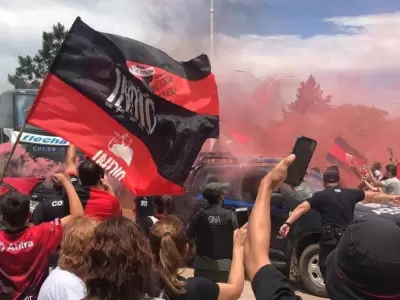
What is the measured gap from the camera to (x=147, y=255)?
87.0 inches

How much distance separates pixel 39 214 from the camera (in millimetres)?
4668

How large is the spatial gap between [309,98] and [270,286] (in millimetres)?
17881

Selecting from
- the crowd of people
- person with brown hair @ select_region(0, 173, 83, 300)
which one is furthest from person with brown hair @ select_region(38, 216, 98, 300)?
person with brown hair @ select_region(0, 173, 83, 300)

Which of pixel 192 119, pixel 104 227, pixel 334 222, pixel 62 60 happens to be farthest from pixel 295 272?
pixel 104 227

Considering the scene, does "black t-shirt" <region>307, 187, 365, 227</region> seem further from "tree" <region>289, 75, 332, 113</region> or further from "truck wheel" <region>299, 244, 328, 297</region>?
A: "tree" <region>289, 75, 332, 113</region>

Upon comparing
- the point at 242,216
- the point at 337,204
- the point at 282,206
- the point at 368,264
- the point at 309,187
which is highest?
the point at 368,264

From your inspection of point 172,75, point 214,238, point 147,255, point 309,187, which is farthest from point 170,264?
point 309,187

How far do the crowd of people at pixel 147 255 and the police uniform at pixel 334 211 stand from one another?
1.23 meters

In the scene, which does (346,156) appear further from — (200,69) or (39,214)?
(39,214)

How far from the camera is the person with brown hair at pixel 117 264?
2.10 m

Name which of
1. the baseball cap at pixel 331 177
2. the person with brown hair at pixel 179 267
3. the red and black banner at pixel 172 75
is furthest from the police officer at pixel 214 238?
the person with brown hair at pixel 179 267

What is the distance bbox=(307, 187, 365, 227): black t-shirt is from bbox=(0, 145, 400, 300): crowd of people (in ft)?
4.12

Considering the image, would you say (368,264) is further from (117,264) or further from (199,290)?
(199,290)

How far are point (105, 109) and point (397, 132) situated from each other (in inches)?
621
